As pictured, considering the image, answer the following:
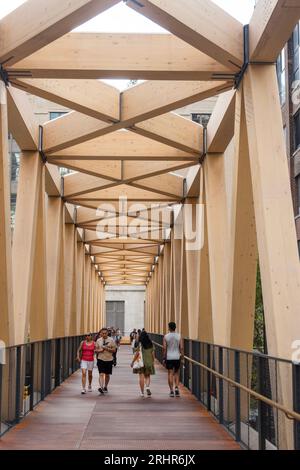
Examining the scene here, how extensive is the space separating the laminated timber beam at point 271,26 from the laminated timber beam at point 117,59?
829mm

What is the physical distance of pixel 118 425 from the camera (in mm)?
10992

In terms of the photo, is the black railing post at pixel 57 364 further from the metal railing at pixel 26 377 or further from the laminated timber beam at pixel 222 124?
the laminated timber beam at pixel 222 124

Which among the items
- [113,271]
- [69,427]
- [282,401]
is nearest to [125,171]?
[69,427]

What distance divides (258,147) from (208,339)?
824 centimetres

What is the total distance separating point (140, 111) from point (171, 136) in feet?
6.33

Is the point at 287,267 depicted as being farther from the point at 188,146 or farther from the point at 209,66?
the point at 188,146

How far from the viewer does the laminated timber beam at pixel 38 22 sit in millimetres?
9227

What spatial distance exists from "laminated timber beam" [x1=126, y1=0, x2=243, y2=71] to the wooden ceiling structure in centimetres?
2

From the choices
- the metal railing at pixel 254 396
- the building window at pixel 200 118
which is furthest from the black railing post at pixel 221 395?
the building window at pixel 200 118

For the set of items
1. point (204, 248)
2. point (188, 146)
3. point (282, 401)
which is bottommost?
point (282, 401)

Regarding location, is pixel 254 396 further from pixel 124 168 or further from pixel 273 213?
pixel 124 168

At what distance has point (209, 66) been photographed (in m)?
10.9

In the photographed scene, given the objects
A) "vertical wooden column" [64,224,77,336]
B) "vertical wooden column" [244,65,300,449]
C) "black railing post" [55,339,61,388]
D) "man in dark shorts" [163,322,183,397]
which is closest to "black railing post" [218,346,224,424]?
"vertical wooden column" [244,65,300,449]

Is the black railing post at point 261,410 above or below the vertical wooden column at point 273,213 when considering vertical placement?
below
